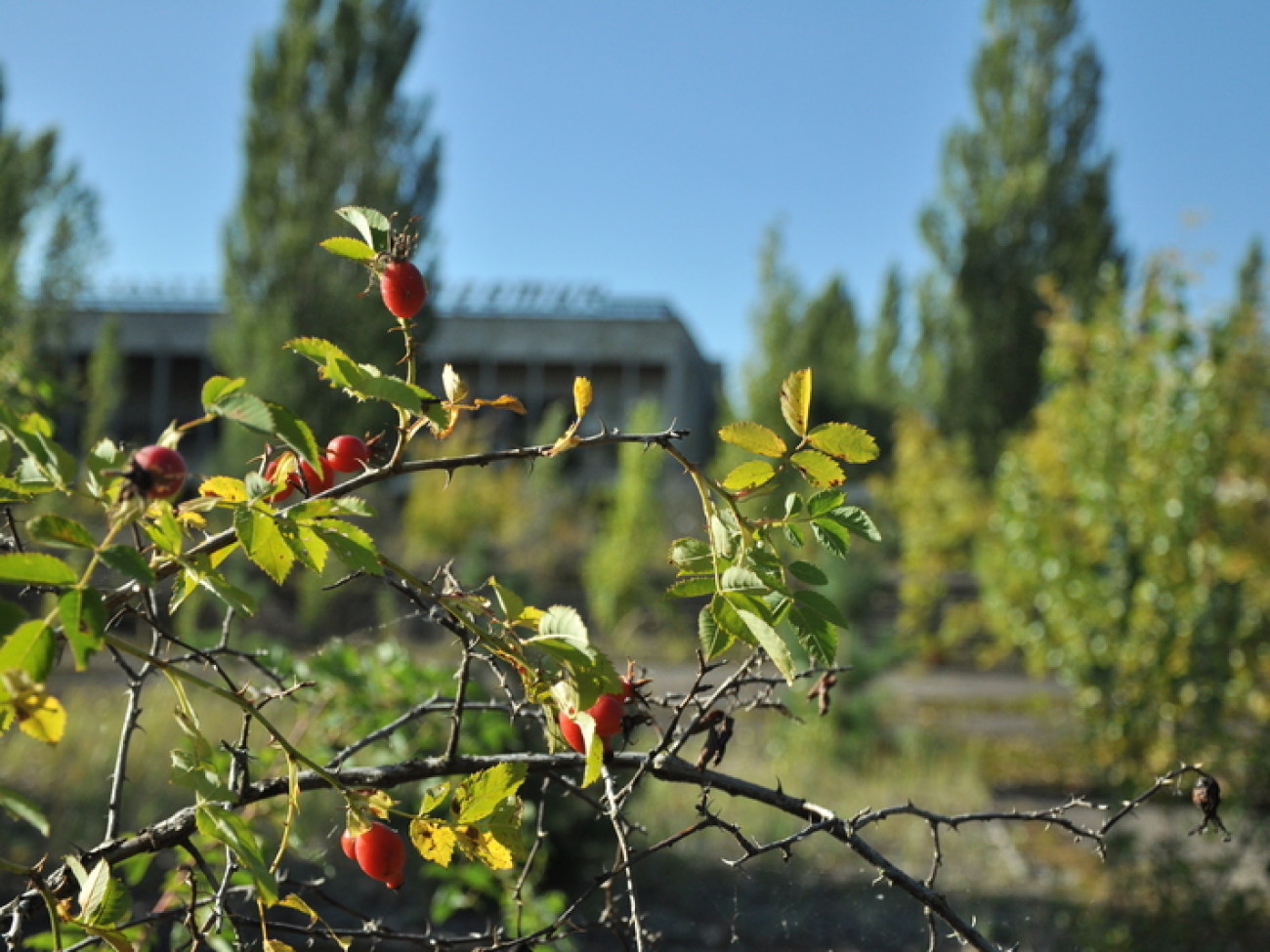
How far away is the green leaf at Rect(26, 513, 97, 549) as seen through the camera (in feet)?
1.87

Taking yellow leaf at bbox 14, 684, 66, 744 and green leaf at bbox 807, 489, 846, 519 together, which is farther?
green leaf at bbox 807, 489, 846, 519

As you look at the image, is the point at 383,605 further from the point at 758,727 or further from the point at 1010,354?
the point at 1010,354

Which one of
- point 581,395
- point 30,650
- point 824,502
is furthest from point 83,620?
point 824,502

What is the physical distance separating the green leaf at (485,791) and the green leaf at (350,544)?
18 centimetres

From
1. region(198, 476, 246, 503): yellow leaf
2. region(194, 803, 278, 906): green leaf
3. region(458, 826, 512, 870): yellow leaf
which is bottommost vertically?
region(458, 826, 512, 870): yellow leaf

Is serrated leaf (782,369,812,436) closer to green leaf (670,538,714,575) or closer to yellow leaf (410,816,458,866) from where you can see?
green leaf (670,538,714,575)

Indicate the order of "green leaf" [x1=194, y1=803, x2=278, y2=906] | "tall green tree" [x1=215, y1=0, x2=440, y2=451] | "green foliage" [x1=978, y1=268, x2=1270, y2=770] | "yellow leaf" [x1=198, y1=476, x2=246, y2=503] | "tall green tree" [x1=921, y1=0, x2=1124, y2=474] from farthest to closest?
"tall green tree" [x1=921, y1=0, x2=1124, y2=474]
"tall green tree" [x1=215, y1=0, x2=440, y2=451]
"green foliage" [x1=978, y1=268, x2=1270, y2=770]
"yellow leaf" [x1=198, y1=476, x2=246, y2=503]
"green leaf" [x1=194, y1=803, x2=278, y2=906]

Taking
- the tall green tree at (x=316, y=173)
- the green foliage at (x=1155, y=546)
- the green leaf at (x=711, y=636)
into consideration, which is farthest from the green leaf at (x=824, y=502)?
the tall green tree at (x=316, y=173)

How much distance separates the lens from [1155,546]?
14.5ft

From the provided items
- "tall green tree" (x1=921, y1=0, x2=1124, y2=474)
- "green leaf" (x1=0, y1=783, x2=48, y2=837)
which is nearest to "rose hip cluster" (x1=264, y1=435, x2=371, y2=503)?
"green leaf" (x1=0, y1=783, x2=48, y2=837)

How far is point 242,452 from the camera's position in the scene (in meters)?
11.9

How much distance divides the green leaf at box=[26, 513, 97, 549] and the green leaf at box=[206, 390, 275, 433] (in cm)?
9

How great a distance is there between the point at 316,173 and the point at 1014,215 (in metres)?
9.57

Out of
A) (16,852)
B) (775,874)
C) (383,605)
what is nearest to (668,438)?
(775,874)
